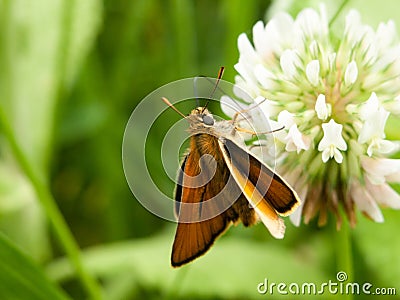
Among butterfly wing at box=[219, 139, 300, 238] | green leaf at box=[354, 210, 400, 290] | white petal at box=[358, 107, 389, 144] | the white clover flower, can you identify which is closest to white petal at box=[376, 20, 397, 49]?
the white clover flower

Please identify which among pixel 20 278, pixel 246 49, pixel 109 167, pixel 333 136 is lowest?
pixel 20 278

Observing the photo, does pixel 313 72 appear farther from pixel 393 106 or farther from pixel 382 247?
pixel 382 247

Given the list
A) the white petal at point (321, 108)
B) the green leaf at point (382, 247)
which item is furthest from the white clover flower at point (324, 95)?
the green leaf at point (382, 247)

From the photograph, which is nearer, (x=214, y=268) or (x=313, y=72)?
(x=313, y=72)

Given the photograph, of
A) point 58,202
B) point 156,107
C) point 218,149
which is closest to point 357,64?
point 218,149

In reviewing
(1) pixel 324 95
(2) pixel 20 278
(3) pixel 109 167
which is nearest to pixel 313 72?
(1) pixel 324 95
